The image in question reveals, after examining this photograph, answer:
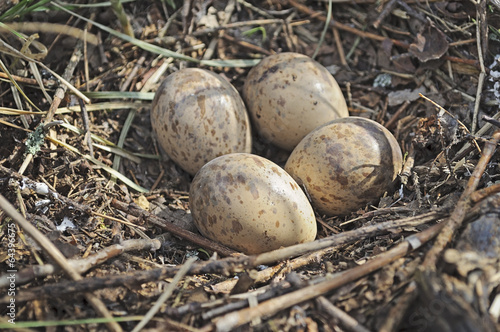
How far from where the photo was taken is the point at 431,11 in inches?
113

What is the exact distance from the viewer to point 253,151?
117 inches

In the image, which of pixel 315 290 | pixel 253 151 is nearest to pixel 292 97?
pixel 253 151

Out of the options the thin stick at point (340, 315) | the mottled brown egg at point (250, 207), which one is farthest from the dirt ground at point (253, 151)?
the mottled brown egg at point (250, 207)

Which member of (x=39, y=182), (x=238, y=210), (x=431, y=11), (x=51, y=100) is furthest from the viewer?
(x=431, y=11)

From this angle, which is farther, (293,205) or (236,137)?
(236,137)

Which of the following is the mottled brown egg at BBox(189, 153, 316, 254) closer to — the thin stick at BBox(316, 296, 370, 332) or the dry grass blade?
the thin stick at BBox(316, 296, 370, 332)

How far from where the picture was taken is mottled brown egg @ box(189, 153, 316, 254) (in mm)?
2109

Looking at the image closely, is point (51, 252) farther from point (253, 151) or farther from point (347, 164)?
point (253, 151)

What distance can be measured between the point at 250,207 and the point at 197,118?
70 centimetres

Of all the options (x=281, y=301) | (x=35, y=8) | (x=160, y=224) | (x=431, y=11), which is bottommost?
(x=160, y=224)

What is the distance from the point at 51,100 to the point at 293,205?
1.61 m

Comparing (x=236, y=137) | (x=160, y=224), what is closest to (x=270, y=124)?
(x=236, y=137)

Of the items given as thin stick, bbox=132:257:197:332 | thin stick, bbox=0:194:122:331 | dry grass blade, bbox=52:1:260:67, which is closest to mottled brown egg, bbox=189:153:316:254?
thin stick, bbox=132:257:197:332

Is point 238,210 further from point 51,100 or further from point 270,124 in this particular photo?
point 51,100
